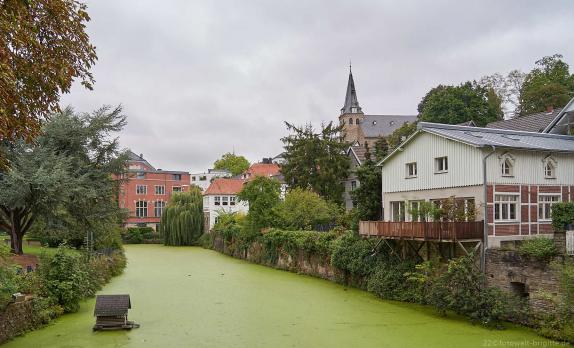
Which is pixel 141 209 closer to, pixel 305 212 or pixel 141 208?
pixel 141 208

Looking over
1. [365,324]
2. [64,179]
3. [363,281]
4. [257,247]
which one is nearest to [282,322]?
[365,324]

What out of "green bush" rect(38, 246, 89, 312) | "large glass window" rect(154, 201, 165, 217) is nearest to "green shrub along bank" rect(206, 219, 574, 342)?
"green bush" rect(38, 246, 89, 312)

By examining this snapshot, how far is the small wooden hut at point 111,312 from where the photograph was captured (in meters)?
15.6

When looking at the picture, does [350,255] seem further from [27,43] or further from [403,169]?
[27,43]

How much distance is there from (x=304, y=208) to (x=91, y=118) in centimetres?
1446

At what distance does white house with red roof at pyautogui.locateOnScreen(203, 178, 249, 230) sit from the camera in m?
56.5

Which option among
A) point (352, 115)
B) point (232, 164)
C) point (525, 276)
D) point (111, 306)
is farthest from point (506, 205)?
point (232, 164)

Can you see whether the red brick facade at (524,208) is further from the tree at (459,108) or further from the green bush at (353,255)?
the tree at (459,108)

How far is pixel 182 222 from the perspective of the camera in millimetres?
→ 54375

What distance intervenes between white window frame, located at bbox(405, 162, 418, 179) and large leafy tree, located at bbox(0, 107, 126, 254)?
15.4 metres

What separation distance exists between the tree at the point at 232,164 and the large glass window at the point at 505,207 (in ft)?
227

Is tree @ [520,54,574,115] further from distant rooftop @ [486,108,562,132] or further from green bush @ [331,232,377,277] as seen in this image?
green bush @ [331,232,377,277]

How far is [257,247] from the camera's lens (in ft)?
122

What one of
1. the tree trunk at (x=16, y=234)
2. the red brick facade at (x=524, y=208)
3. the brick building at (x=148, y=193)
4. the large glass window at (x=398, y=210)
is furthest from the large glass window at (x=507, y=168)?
the brick building at (x=148, y=193)
